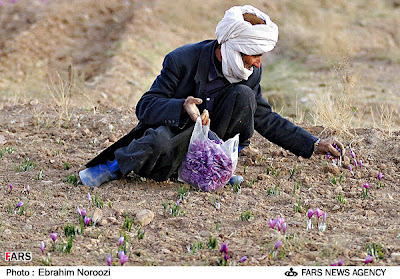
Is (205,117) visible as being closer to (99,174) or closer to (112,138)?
(99,174)

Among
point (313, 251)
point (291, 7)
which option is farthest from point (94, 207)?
point (291, 7)

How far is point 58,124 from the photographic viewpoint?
5.95 m

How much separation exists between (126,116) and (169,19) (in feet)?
23.1

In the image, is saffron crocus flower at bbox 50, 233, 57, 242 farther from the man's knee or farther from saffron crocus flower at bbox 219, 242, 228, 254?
the man's knee

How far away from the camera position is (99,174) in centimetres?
438

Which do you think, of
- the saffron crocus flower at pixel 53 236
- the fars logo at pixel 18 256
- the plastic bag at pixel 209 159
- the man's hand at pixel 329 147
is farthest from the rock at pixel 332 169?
the fars logo at pixel 18 256

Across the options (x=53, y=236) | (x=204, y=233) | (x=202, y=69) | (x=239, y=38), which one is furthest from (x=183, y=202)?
(x=239, y=38)

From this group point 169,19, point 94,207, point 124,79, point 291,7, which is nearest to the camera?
point 94,207

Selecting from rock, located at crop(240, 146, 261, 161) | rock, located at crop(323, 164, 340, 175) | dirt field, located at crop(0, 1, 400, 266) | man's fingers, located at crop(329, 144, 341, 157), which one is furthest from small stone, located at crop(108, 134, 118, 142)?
man's fingers, located at crop(329, 144, 341, 157)

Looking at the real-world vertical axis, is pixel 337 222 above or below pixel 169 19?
above

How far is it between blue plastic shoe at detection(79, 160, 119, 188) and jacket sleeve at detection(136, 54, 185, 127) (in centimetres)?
45

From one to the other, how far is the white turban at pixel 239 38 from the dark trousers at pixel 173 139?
180 millimetres

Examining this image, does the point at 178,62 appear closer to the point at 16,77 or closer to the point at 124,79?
the point at 124,79

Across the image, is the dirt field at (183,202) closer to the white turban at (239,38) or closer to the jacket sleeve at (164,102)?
the jacket sleeve at (164,102)
